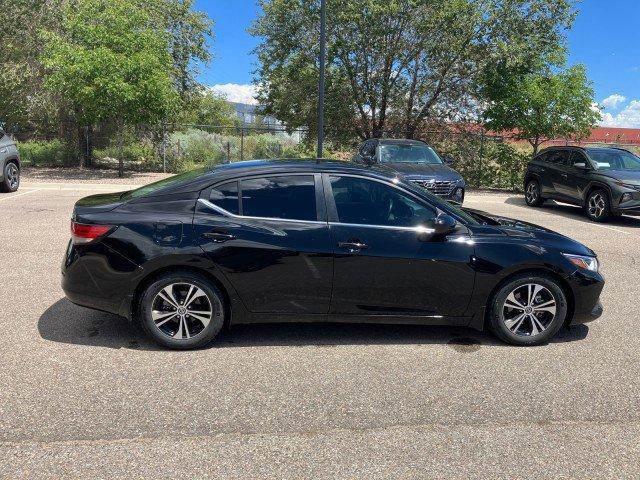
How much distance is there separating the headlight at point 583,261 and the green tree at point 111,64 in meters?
14.4

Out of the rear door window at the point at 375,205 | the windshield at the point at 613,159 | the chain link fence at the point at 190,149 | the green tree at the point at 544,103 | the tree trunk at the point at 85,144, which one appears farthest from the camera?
the tree trunk at the point at 85,144

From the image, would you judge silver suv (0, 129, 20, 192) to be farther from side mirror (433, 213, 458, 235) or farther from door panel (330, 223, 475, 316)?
side mirror (433, 213, 458, 235)

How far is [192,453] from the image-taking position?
2863 millimetres

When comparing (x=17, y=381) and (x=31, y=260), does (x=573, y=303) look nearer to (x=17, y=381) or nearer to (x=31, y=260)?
(x=17, y=381)

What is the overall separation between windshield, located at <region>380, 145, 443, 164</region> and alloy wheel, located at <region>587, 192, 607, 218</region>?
352cm

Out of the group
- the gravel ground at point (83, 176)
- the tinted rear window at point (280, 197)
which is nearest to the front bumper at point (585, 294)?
the tinted rear window at point (280, 197)

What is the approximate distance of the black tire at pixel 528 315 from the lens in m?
4.36

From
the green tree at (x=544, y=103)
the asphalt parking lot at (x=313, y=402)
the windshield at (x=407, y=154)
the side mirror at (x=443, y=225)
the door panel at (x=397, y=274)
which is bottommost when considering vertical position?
the asphalt parking lot at (x=313, y=402)

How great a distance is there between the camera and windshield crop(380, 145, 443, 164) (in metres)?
11.6

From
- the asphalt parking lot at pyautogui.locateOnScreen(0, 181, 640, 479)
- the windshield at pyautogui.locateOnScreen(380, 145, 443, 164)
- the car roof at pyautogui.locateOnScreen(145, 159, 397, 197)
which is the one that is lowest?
the asphalt parking lot at pyautogui.locateOnScreen(0, 181, 640, 479)

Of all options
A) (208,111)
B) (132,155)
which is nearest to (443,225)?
(132,155)

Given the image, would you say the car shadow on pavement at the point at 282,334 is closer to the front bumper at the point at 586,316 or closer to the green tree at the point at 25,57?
the front bumper at the point at 586,316

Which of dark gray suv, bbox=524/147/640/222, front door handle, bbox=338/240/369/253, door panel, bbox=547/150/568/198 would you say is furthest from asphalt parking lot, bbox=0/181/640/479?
door panel, bbox=547/150/568/198

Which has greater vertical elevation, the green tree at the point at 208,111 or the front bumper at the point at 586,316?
the green tree at the point at 208,111
